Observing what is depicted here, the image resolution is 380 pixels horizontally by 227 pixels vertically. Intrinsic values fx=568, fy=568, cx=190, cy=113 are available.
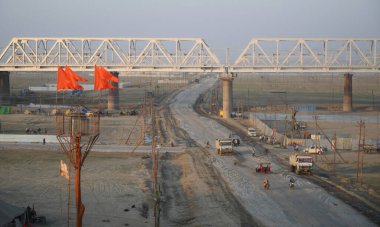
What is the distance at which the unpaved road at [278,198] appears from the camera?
23.0 m

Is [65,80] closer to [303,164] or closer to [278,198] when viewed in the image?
[278,198]

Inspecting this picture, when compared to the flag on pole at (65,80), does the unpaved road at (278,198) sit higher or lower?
lower

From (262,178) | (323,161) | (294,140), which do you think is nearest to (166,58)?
(294,140)

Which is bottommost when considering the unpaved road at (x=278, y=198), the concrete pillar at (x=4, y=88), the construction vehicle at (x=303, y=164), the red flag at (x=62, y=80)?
the unpaved road at (x=278, y=198)

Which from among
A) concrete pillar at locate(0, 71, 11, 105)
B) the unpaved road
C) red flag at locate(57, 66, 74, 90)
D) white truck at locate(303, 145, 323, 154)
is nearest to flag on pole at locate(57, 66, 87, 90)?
red flag at locate(57, 66, 74, 90)

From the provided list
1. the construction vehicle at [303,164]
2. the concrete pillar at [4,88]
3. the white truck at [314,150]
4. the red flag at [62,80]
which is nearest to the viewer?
the red flag at [62,80]

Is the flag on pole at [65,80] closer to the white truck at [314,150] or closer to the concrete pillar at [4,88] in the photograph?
the white truck at [314,150]

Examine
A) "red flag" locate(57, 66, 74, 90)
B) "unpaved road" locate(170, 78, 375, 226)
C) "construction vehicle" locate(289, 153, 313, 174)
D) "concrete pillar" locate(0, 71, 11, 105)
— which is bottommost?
"unpaved road" locate(170, 78, 375, 226)

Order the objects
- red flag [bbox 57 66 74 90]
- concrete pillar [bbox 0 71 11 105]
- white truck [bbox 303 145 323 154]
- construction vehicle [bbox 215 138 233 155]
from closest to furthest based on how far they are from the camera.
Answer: red flag [bbox 57 66 74 90] < construction vehicle [bbox 215 138 233 155] < white truck [bbox 303 145 323 154] < concrete pillar [bbox 0 71 11 105]

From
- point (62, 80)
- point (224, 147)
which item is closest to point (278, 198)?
point (62, 80)

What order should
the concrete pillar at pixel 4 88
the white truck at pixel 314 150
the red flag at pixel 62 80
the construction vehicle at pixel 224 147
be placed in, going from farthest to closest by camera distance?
the concrete pillar at pixel 4 88 → the white truck at pixel 314 150 → the construction vehicle at pixel 224 147 → the red flag at pixel 62 80

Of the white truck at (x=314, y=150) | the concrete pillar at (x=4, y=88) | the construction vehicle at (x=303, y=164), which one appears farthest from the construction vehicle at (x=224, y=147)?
the concrete pillar at (x=4, y=88)

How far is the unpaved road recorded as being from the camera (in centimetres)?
2303

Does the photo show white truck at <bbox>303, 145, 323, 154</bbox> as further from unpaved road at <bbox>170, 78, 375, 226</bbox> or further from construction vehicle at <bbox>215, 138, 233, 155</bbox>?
construction vehicle at <bbox>215, 138, 233, 155</bbox>
